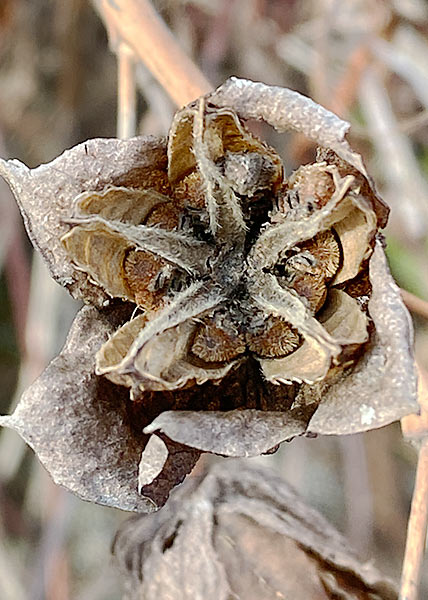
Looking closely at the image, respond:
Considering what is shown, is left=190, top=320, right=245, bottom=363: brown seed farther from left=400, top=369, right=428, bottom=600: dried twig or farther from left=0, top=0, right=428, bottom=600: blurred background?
left=0, top=0, right=428, bottom=600: blurred background

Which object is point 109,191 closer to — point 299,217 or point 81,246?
point 81,246

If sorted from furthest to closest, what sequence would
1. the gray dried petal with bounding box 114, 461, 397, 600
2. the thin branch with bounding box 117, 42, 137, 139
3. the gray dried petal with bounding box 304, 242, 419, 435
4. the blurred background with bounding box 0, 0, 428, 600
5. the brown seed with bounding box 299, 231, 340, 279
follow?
the blurred background with bounding box 0, 0, 428, 600 < the thin branch with bounding box 117, 42, 137, 139 < the gray dried petal with bounding box 114, 461, 397, 600 < the brown seed with bounding box 299, 231, 340, 279 < the gray dried petal with bounding box 304, 242, 419, 435

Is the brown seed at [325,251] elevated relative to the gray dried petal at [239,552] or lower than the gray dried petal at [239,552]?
elevated

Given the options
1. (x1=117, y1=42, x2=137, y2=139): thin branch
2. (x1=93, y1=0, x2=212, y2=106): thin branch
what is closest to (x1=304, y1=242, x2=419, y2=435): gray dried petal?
(x1=93, y1=0, x2=212, y2=106): thin branch

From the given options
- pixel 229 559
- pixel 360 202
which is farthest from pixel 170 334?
pixel 229 559

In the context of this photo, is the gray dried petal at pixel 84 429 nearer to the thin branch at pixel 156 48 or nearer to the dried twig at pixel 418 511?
the dried twig at pixel 418 511

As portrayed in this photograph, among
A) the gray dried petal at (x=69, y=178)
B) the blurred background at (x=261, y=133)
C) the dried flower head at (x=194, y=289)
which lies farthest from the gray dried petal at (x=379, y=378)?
the blurred background at (x=261, y=133)

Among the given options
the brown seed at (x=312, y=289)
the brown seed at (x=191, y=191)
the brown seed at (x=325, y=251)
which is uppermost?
the brown seed at (x=191, y=191)

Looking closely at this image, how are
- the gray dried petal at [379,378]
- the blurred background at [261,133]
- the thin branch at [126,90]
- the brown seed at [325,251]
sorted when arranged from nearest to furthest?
the gray dried petal at [379,378]
the brown seed at [325,251]
the thin branch at [126,90]
the blurred background at [261,133]

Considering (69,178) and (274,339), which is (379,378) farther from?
(69,178)
